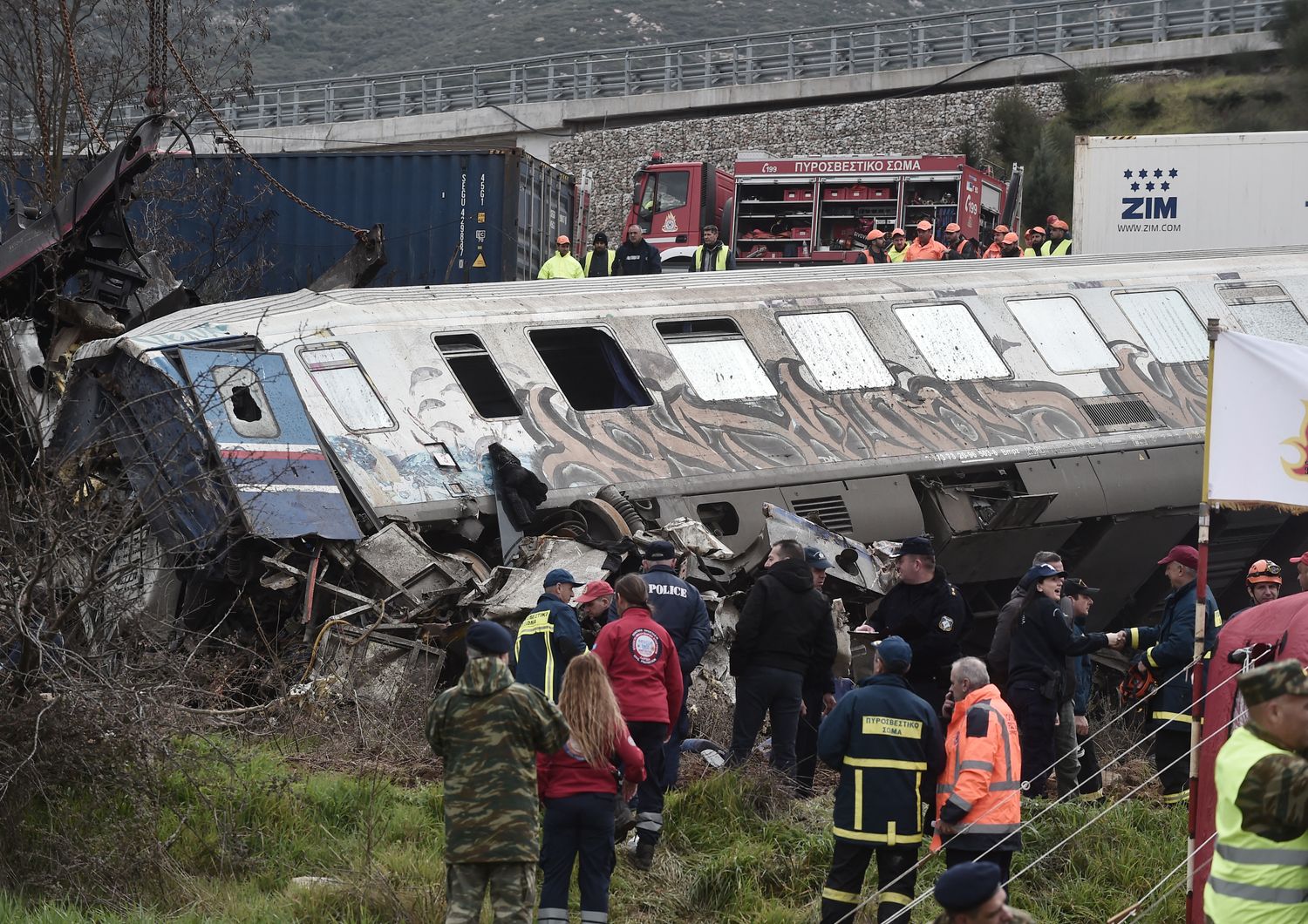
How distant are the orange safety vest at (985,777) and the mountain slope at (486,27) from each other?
261 ft

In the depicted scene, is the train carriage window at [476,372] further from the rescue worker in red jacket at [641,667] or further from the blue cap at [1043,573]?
the rescue worker in red jacket at [641,667]

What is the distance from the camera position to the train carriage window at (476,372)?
523 inches

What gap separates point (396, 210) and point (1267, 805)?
20.4 meters

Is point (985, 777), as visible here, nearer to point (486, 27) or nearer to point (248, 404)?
point (248, 404)

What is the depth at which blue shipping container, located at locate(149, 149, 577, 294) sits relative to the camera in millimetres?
23500

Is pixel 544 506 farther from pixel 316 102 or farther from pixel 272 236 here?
pixel 316 102

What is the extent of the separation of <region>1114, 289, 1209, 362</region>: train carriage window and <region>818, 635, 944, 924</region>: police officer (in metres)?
Result: 8.73

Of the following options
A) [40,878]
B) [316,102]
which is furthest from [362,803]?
[316,102]

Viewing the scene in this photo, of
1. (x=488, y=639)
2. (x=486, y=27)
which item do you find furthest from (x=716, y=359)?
(x=486, y=27)

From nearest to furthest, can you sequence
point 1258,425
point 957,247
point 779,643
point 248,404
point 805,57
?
point 1258,425
point 779,643
point 248,404
point 957,247
point 805,57

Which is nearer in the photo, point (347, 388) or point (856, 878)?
point (856, 878)

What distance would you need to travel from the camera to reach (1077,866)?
930cm

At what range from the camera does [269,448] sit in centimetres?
1196

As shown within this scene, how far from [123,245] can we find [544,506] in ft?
14.7
